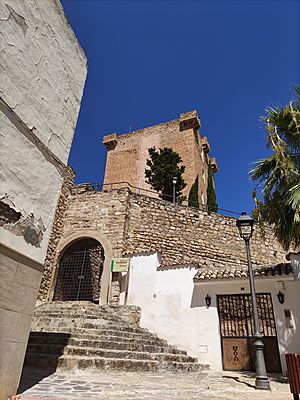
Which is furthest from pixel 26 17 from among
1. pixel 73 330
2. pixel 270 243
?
pixel 270 243

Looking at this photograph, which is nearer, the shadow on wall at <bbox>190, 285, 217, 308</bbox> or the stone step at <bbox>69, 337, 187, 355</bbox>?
the stone step at <bbox>69, 337, 187, 355</bbox>

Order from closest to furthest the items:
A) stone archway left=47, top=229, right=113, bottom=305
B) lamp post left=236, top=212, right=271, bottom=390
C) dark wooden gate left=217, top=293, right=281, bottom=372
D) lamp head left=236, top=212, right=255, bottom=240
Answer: lamp post left=236, top=212, right=271, bottom=390, lamp head left=236, top=212, right=255, bottom=240, dark wooden gate left=217, top=293, right=281, bottom=372, stone archway left=47, top=229, right=113, bottom=305

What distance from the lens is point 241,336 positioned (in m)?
7.42

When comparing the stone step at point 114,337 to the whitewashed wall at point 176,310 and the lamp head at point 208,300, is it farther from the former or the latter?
→ the lamp head at point 208,300

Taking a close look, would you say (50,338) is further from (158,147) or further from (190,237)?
(158,147)

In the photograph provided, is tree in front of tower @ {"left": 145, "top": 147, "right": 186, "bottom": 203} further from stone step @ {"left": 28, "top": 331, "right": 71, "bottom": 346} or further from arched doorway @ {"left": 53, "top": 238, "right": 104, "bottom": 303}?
stone step @ {"left": 28, "top": 331, "right": 71, "bottom": 346}

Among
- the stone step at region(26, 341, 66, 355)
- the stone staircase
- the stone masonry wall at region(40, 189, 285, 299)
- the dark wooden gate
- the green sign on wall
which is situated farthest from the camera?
the stone masonry wall at region(40, 189, 285, 299)

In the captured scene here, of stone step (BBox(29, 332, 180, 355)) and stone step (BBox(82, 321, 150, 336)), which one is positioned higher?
stone step (BBox(82, 321, 150, 336))

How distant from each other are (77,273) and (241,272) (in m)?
8.05

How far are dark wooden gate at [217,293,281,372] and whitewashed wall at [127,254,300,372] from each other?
0.25 metres

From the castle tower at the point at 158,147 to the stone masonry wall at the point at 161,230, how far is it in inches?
312

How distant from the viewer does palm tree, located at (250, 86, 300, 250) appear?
5.90 metres

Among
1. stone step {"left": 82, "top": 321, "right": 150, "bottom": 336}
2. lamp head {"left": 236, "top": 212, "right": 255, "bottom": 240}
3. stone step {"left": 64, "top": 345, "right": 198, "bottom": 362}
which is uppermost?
lamp head {"left": 236, "top": 212, "right": 255, "bottom": 240}

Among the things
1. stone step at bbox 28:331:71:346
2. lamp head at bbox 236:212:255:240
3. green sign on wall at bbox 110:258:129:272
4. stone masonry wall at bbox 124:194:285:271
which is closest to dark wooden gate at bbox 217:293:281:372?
lamp head at bbox 236:212:255:240
